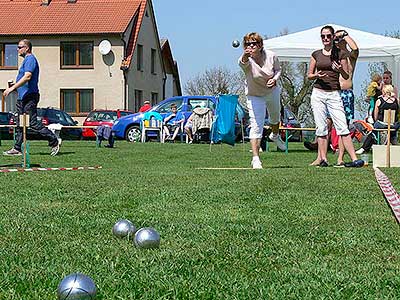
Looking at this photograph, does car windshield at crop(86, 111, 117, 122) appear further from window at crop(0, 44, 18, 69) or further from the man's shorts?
the man's shorts

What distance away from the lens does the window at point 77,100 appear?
1770 inches

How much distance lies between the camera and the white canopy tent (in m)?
19.0

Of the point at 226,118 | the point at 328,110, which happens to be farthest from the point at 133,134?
the point at 328,110

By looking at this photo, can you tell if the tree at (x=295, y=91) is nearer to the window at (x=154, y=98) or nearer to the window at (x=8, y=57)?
the window at (x=154, y=98)

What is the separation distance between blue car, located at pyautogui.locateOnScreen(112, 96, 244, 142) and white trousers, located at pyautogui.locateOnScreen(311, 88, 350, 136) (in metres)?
16.1

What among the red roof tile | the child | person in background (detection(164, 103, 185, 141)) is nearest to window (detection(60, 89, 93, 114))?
the red roof tile

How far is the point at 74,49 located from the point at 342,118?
35.7 meters

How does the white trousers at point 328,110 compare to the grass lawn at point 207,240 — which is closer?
the grass lawn at point 207,240

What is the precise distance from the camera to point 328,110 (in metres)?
10.8

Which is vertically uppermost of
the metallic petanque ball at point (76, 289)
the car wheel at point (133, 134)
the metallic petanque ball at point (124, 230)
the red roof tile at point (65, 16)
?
the red roof tile at point (65, 16)

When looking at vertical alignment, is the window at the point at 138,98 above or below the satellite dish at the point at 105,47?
below

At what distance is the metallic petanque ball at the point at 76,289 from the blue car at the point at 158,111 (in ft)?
79.5

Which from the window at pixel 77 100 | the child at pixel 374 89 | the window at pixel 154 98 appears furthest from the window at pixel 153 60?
the child at pixel 374 89

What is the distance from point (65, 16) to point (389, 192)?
4094cm
